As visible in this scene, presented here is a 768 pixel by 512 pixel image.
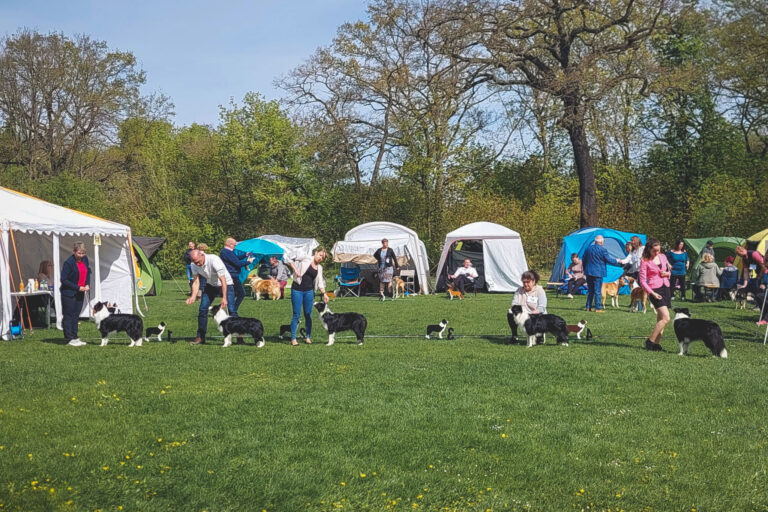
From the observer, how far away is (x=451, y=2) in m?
21.6

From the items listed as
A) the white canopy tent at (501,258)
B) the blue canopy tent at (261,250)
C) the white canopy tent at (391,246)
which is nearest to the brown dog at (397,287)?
the white canopy tent at (391,246)

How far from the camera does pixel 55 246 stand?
41.8 feet

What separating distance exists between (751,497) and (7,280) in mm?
11206

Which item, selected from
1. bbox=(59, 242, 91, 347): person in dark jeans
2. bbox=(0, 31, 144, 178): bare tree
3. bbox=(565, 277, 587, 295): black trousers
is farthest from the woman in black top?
bbox=(0, 31, 144, 178): bare tree

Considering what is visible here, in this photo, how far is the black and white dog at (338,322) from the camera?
1001cm

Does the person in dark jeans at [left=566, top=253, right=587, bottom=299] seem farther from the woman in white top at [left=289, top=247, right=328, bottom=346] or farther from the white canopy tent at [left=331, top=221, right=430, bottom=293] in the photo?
the woman in white top at [left=289, top=247, right=328, bottom=346]

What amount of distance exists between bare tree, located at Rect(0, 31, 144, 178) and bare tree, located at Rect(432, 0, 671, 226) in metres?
19.0

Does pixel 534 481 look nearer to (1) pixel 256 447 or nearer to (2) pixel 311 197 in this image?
(1) pixel 256 447

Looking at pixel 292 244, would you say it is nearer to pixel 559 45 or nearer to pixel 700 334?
pixel 559 45

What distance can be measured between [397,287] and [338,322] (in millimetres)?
10057

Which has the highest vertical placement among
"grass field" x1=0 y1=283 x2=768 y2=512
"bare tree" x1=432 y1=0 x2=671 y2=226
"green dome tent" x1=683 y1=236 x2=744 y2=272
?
"bare tree" x1=432 y1=0 x2=671 y2=226

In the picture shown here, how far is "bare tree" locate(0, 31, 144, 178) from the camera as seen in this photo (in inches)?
1219

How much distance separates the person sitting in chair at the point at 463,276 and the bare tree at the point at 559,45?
6.06 m

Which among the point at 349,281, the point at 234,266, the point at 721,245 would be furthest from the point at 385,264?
the point at 721,245
